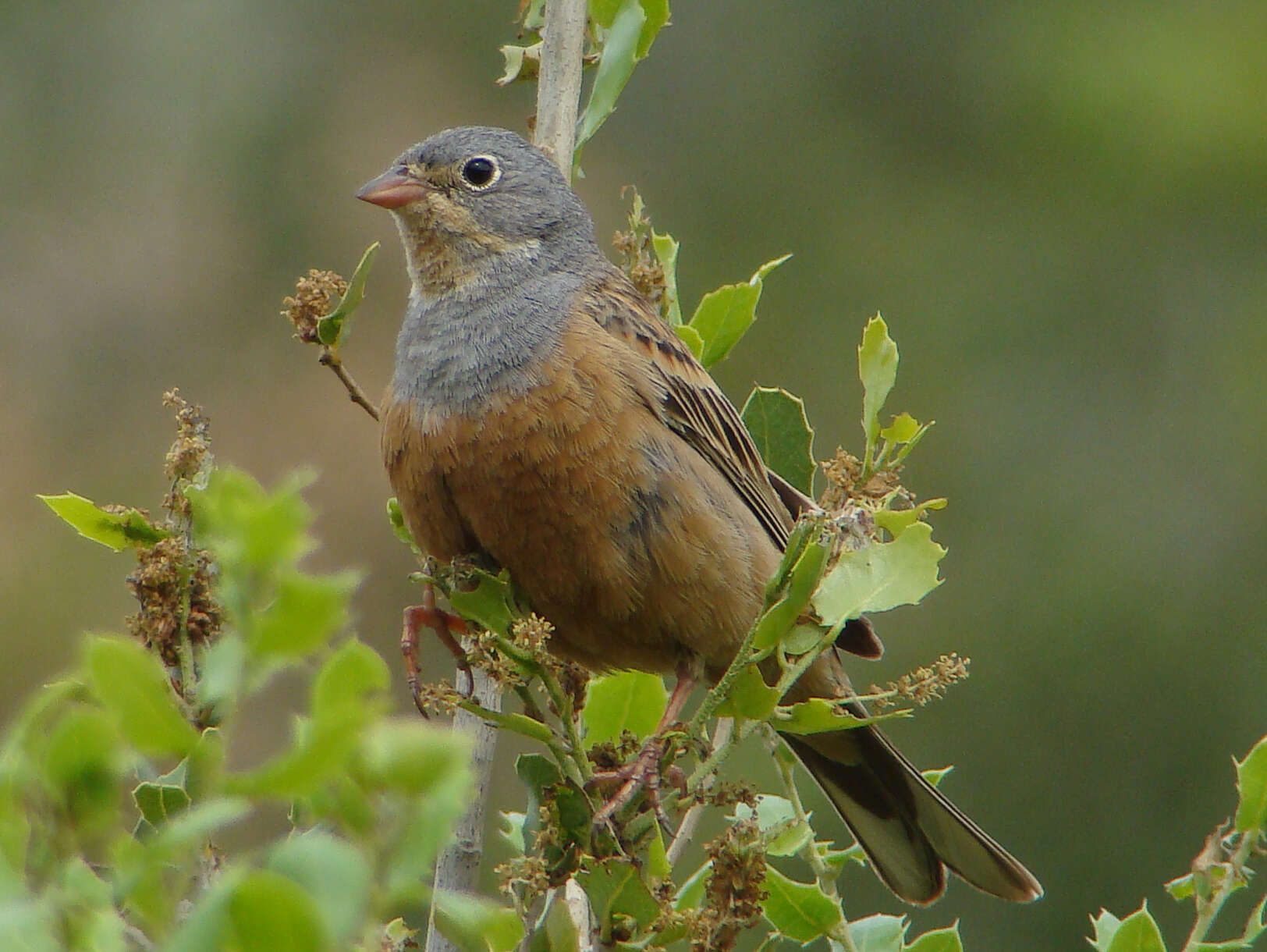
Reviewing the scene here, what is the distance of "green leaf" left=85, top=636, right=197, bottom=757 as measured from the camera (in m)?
0.96

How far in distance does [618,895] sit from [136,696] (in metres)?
1.26

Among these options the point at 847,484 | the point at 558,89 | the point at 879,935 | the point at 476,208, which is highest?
the point at 558,89

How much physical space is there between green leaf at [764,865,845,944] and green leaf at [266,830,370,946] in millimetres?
1540

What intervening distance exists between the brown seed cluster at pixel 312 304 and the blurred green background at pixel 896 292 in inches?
190

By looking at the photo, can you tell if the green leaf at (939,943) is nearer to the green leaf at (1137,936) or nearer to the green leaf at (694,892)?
the green leaf at (1137,936)

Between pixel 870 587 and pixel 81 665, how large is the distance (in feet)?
4.59

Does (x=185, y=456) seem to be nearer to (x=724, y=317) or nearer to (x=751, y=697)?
(x=751, y=697)

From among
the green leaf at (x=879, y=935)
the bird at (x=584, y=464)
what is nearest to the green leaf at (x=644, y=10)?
the bird at (x=584, y=464)

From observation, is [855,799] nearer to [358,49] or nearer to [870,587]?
[870,587]

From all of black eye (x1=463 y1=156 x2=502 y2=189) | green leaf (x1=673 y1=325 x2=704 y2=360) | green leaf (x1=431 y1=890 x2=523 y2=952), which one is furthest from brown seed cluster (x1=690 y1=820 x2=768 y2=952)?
black eye (x1=463 y1=156 x2=502 y2=189)

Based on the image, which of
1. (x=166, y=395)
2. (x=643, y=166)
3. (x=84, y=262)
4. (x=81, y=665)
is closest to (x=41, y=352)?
(x=84, y=262)

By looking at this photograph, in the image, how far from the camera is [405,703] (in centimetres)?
753

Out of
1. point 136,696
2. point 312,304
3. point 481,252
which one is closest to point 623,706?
point 312,304

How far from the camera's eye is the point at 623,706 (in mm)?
2906
